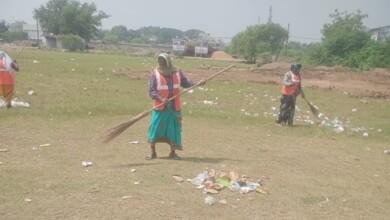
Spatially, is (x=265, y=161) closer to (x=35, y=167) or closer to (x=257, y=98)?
(x=35, y=167)

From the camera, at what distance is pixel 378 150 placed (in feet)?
36.2

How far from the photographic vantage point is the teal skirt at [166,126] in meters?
8.47

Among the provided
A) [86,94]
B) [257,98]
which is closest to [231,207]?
[86,94]

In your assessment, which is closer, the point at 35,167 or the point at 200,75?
the point at 35,167

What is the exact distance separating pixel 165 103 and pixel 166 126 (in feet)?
1.33

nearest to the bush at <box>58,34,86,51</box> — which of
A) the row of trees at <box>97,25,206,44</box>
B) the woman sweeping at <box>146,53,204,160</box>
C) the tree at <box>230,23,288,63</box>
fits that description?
the tree at <box>230,23,288,63</box>

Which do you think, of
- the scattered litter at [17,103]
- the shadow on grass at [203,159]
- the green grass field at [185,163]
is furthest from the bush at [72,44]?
the shadow on grass at [203,159]

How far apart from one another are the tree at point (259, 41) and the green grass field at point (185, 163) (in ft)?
145

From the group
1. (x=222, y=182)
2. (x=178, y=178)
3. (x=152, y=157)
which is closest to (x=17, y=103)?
(x=152, y=157)

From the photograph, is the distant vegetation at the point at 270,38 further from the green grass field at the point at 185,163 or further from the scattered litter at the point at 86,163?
the scattered litter at the point at 86,163

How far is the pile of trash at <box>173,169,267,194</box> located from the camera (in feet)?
23.2

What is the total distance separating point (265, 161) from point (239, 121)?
4.82 m

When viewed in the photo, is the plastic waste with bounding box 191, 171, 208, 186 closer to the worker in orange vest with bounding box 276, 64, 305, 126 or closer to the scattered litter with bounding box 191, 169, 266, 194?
the scattered litter with bounding box 191, 169, 266, 194

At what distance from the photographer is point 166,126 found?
8.55 metres
